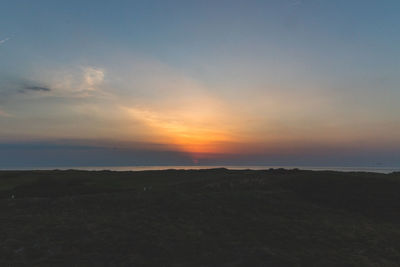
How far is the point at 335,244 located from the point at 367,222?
767cm

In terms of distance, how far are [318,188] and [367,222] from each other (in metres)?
10.4

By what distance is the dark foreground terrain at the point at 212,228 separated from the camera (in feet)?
51.1

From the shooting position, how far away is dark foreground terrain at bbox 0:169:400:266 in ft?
51.1

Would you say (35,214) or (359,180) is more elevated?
(359,180)

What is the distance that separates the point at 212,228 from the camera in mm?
20328

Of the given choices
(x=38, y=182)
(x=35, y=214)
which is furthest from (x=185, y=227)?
(x=38, y=182)

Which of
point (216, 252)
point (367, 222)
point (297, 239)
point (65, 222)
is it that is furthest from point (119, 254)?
point (367, 222)

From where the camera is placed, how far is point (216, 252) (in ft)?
53.6

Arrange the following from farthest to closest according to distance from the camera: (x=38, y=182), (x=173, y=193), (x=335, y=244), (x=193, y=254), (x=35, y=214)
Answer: (x=38, y=182) < (x=173, y=193) < (x=35, y=214) < (x=335, y=244) < (x=193, y=254)

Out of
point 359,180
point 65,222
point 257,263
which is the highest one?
point 359,180

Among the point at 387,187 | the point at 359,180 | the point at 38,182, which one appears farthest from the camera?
the point at 38,182

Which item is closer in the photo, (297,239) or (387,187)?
(297,239)

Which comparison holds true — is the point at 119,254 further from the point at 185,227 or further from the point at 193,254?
the point at 185,227

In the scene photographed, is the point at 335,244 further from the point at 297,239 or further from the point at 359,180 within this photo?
the point at 359,180
